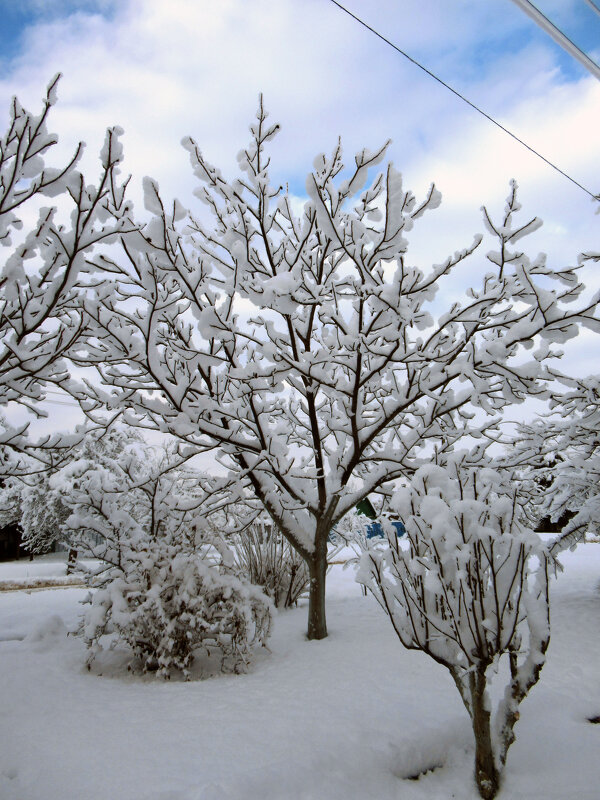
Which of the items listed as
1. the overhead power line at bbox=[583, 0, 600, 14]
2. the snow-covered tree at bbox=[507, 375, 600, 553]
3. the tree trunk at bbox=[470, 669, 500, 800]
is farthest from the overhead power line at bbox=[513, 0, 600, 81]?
the tree trunk at bbox=[470, 669, 500, 800]

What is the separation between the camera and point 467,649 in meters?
2.00

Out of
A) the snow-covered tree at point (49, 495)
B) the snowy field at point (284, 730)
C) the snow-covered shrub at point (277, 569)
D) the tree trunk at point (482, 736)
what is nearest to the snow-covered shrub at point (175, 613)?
the snowy field at point (284, 730)

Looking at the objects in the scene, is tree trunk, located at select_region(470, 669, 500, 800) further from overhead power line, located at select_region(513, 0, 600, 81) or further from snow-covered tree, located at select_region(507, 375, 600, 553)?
overhead power line, located at select_region(513, 0, 600, 81)

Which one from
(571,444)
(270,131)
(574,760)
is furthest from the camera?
(571,444)

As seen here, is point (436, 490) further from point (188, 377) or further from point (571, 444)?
point (571, 444)

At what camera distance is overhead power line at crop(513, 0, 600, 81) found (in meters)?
3.07

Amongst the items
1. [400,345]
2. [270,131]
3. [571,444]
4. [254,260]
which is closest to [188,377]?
[254,260]

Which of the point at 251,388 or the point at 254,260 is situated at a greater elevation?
the point at 254,260

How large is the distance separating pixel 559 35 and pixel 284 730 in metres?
4.58

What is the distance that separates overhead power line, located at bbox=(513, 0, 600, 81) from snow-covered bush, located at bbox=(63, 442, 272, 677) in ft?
13.3

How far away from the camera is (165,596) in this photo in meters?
3.71

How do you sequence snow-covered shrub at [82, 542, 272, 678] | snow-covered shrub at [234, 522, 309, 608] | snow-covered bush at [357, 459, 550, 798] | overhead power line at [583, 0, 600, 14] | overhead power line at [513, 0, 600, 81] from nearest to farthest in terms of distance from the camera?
snow-covered bush at [357, 459, 550, 798], overhead power line at [513, 0, 600, 81], overhead power line at [583, 0, 600, 14], snow-covered shrub at [82, 542, 272, 678], snow-covered shrub at [234, 522, 309, 608]

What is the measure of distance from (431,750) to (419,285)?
2822 millimetres

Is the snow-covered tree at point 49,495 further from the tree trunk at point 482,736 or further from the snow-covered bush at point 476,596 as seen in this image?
the tree trunk at point 482,736
